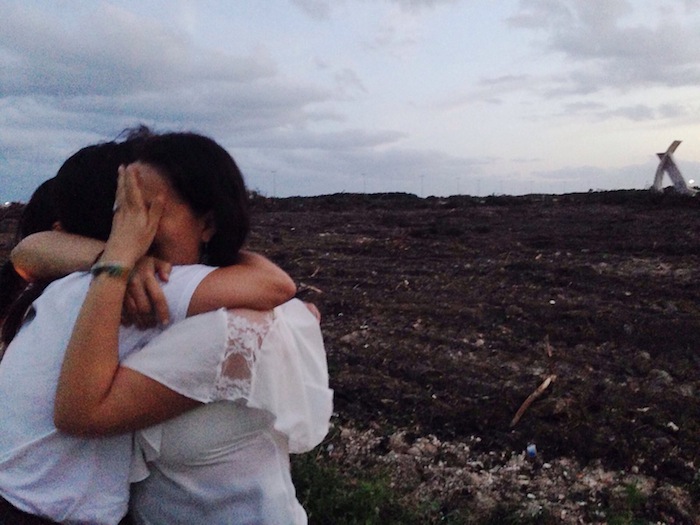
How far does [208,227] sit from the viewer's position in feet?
4.96

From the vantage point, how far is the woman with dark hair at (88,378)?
1294 millimetres

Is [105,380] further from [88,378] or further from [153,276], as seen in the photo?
[153,276]

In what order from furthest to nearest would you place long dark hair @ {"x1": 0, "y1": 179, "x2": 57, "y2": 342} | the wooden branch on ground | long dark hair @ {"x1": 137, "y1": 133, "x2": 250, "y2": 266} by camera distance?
the wooden branch on ground < long dark hair @ {"x1": 0, "y1": 179, "x2": 57, "y2": 342} < long dark hair @ {"x1": 137, "y1": 133, "x2": 250, "y2": 266}

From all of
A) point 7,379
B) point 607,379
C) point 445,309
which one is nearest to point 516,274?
point 445,309

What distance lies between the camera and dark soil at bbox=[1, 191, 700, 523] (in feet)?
9.93

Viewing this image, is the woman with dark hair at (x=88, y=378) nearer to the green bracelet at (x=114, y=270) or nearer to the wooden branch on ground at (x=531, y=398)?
the green bracelet at (x=114, y=270)

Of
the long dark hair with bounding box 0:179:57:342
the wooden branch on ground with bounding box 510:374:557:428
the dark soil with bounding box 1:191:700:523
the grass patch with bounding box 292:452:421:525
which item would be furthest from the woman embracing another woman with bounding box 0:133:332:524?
the wooden branch on ground with bounding box 510:374:557:428

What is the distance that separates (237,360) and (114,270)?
0.28m

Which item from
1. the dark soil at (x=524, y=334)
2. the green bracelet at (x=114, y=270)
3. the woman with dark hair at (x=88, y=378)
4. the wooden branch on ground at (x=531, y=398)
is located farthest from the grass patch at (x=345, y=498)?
the green bracelet at (x=114, y=270)

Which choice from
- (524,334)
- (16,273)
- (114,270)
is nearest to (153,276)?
(114,270)

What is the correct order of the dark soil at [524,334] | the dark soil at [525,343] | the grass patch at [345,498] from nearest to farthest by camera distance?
1. the grass patch at [345,498]
2. the dark soil at [525,343]
3. the dark soil at [524,334]

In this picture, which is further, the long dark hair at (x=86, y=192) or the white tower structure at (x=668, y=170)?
the white tower structure at (x=668, y=170)

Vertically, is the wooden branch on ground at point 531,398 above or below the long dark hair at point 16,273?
below

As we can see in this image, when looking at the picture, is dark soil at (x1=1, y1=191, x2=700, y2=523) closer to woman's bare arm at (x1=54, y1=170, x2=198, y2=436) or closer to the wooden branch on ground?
the wooden branch on ground
